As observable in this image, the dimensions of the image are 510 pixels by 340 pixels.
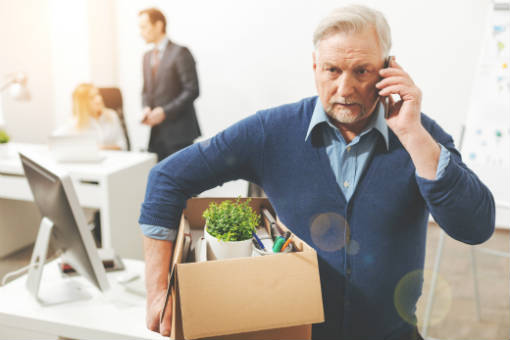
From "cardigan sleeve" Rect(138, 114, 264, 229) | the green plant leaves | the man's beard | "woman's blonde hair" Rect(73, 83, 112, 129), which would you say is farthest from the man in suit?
the green plant leaves

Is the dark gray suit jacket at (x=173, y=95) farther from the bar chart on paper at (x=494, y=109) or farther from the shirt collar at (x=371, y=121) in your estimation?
the shirt collar at (x=371, y=121)

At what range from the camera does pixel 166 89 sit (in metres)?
3.36

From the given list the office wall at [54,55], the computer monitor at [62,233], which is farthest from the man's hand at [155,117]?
the computer monitor at [62,233]

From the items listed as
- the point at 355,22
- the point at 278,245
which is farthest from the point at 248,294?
the point at 355,22

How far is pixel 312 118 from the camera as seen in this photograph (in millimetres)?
1041

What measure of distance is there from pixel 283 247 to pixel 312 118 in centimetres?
39

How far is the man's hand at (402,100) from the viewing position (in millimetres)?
888

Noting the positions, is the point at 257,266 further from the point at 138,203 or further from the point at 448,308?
the point at 448,308

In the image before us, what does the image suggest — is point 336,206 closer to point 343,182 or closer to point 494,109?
point 343,182

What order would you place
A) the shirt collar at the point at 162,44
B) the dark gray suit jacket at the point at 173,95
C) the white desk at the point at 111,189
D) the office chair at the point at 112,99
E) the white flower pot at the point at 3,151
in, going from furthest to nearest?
the office chair at the point at 112,99, the shirt collar at the point at 162,44, the dark gray suit jacket at the point at 173,95, the white flower pot at the point at 3,151, the white desk at the point at 111,189

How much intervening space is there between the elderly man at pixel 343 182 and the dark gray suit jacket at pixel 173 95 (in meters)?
2.34

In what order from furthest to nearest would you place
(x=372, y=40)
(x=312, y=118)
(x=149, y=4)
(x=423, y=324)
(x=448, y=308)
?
(x=149, y=4) < (x=448, y=308) < (x=423, y=324) < (x=312, y=118) < (x=372, y=40)

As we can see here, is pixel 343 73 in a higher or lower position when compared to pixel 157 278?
higher

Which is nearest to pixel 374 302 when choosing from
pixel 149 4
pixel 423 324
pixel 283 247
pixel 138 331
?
pixel 283 247
